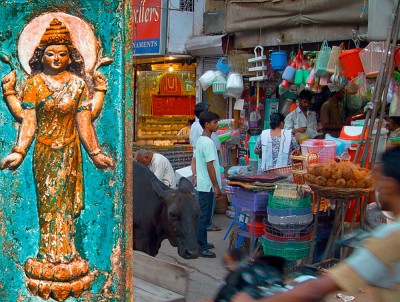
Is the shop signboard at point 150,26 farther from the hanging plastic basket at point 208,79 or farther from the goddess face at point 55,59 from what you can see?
the goddess face at point 55,59

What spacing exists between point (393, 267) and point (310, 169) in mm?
4963

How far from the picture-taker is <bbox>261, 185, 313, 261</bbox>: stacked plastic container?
7.68 meters

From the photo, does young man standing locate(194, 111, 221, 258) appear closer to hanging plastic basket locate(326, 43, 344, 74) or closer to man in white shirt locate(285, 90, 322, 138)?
hanging plastic basket locate(326, 43, 344, 74)

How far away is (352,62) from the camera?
8.53 meters

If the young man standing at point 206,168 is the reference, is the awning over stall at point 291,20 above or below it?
Answer: above

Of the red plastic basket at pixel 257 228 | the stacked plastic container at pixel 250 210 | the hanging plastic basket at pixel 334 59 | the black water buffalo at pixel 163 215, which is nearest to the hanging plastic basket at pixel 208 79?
the hanging plastic basket at pixel 334 59

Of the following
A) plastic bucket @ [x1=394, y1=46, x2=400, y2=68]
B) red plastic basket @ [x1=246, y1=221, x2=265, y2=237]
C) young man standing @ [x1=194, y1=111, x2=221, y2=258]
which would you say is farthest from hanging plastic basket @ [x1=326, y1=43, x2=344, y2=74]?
red plastic basket @ [x1=246, y1=221, x2=265, y2=237]

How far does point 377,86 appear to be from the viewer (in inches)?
299

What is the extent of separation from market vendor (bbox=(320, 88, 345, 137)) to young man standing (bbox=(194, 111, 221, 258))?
3.00 meters

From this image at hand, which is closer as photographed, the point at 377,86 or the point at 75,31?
the point at 75,31

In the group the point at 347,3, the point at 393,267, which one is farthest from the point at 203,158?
the point at 393,267

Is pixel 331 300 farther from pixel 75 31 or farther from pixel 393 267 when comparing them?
pixel 393 267

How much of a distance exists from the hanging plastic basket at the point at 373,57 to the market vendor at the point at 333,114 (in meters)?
2.81

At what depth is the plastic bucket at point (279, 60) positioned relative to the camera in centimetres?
1049
